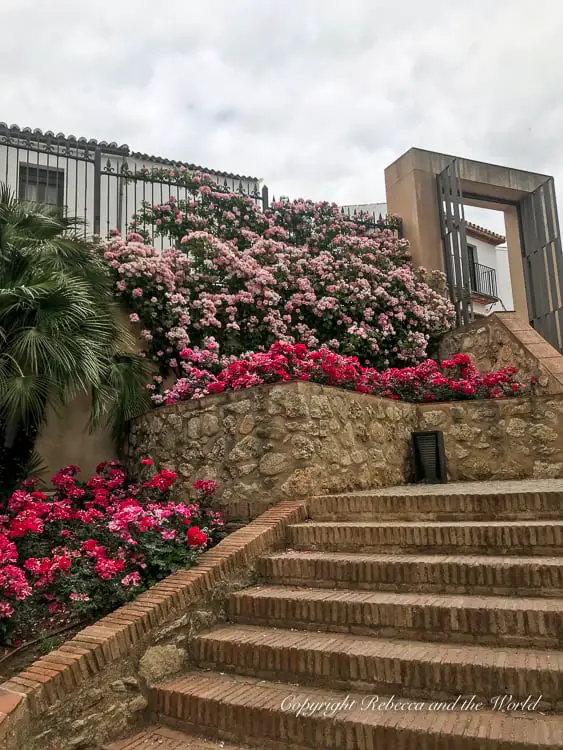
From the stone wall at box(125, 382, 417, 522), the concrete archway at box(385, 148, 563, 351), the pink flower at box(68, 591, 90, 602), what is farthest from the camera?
the concrete archway at box(385, 148, 563, 351)

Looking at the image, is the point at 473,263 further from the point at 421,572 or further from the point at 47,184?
the point at 421,572

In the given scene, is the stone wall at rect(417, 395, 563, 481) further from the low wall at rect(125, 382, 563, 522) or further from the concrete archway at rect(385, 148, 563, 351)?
the concrete archway at rect(385, 148, 563, 351)

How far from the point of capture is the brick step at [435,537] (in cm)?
346

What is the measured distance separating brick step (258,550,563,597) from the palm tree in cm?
264

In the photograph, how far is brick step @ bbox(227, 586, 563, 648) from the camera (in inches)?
108

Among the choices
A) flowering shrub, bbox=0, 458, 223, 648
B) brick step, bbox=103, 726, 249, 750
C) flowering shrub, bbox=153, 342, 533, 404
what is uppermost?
flowering shrub, bbox=153, 342, 533, 404

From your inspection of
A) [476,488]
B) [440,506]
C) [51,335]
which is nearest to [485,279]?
[476,488]

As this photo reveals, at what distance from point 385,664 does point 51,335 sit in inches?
156

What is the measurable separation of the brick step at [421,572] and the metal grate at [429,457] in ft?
6.91

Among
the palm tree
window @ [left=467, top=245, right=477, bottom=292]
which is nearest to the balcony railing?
window @ [left=467, top=245, right=477, bottom=292]

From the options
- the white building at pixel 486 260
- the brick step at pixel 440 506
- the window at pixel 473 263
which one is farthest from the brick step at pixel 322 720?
the window at pixel 473 263

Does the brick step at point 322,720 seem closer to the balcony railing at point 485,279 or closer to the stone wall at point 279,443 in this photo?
the stone wall at point 279,443

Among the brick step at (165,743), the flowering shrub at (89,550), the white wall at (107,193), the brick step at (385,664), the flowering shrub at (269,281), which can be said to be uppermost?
the white wall at (107,193)

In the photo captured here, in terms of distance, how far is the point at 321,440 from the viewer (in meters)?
4.77
